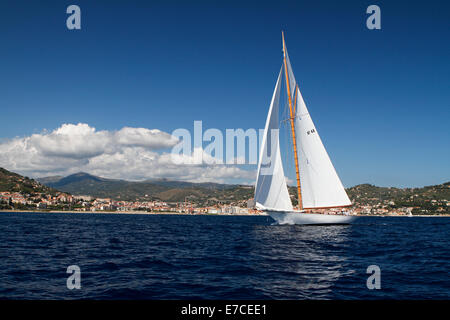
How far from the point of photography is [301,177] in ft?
167

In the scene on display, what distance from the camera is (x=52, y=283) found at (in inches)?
567

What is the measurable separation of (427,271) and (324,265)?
569cm

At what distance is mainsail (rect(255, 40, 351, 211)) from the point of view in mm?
47406

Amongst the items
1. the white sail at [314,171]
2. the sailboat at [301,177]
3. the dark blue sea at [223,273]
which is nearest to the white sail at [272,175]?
the sailboat at [301,177]

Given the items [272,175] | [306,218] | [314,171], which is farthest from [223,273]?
[314,171]

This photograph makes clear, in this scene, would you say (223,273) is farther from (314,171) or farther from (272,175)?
(314,171)

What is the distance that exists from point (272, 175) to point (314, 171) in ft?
23.4

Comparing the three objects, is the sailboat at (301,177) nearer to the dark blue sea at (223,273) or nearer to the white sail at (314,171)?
the white sail at (314,171)

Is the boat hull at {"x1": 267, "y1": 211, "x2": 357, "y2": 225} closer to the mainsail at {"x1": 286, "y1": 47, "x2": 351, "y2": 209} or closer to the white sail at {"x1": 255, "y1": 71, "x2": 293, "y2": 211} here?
the white sail at {"x1": 255, "y1": 71, "x2": 293, "y2": 211}

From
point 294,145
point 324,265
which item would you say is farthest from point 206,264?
point 294,145

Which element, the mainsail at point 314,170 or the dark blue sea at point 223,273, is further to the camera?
the mainsail at point 314,170

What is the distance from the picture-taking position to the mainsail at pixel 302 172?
47406 millimetres
